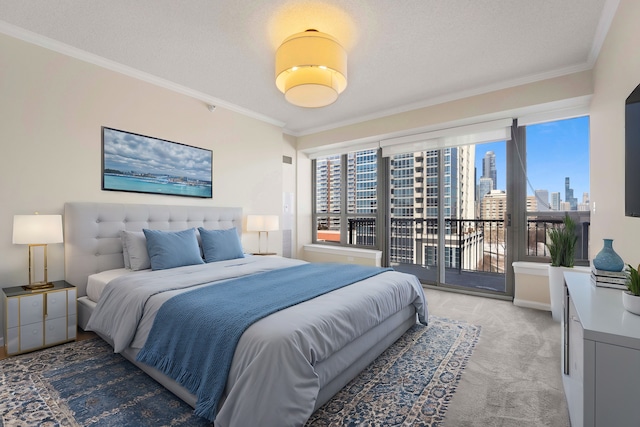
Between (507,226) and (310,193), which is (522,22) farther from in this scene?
(310,193)

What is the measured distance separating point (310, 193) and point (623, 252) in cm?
456

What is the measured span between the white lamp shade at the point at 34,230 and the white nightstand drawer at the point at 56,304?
0.45 metres

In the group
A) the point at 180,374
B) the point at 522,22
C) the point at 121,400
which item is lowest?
the point at 121,400

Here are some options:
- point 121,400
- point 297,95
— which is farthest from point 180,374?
point 297,95

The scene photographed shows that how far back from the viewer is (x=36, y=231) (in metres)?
2.41

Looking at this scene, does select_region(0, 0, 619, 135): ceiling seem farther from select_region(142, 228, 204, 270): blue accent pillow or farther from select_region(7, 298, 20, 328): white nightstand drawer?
select_region(7, 298, 20, 328): white nightstand drawer

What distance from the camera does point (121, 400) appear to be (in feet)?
5.91

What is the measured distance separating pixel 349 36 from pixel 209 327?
8.29 ft

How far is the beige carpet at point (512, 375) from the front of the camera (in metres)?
1.68

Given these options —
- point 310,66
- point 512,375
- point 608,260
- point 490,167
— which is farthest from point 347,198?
point 608,260

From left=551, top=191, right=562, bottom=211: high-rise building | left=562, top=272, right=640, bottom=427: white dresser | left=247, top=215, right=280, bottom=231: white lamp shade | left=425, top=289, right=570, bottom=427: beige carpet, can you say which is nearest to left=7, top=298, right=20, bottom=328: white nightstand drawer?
left=247, top=215, right=280, bottom=231: white lamp shade

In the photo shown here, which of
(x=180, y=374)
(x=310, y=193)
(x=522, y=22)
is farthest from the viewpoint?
(x=310, y=193)

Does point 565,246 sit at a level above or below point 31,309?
above

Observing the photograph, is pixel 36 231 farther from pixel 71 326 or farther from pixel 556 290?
pixel 556 290
